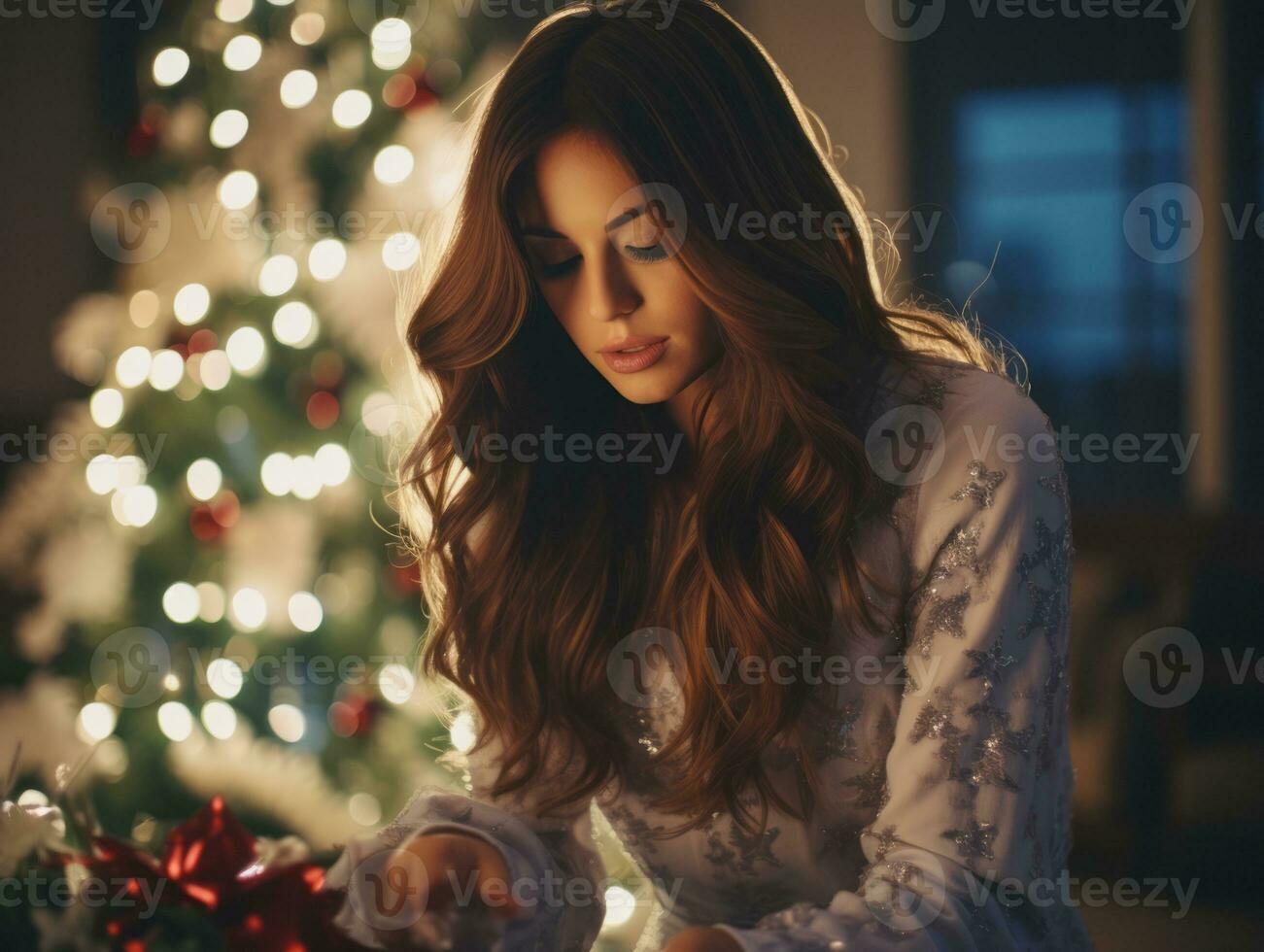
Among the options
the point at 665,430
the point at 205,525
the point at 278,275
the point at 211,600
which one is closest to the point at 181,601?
the point at 211,600

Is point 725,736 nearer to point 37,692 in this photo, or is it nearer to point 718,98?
point 718,98

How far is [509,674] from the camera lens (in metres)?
1.15

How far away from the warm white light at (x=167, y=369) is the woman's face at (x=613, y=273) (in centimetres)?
138

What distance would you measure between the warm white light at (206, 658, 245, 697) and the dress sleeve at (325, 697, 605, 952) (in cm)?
123

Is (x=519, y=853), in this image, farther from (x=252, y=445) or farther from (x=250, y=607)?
(x=252, y=445)

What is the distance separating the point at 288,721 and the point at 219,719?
126mm

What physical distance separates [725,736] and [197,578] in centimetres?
158

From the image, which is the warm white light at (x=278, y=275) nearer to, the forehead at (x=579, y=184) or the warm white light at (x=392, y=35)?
the warm white light at (x=392, y=35)

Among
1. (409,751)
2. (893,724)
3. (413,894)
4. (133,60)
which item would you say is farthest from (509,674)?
(133,60)

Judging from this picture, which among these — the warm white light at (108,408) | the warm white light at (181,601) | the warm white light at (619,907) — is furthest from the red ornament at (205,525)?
the warm white light at (619,907)

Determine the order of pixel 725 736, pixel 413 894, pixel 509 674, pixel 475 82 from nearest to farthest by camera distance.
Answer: pixel 413 894 → pixel 725 736 → pixel 509 674 → pixel 475 82

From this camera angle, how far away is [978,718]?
914 mm

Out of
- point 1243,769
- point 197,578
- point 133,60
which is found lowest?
point 1243,769

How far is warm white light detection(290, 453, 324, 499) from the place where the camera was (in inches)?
86.1
